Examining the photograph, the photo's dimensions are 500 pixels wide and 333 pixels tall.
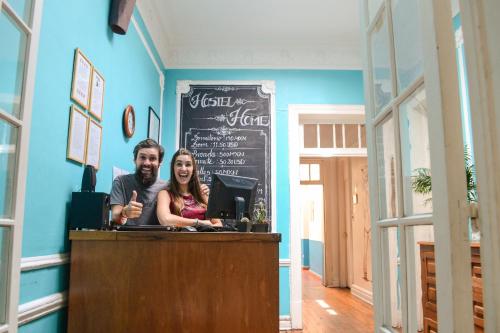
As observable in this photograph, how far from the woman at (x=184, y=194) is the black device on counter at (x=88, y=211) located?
56cm

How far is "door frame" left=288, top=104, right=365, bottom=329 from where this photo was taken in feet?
13.7

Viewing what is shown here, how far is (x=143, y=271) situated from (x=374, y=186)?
108 cm

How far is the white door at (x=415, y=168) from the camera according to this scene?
3.24 feet

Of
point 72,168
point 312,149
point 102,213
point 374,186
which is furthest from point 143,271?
point 312,149

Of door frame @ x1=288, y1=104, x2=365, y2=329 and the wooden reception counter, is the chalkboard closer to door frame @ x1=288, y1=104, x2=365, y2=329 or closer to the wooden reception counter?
door frame @ x1=288, y1=104, x2=365, y2=329

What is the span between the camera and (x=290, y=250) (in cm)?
424

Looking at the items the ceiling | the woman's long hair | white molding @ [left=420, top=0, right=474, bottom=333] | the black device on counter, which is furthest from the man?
white molding @ [left=420, top=0, right=474, bottom=333]

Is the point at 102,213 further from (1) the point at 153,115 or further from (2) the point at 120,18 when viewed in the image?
(1) the point at 153,115

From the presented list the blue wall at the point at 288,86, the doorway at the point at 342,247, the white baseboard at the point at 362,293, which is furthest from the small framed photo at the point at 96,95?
the white baseboard at the point at 362,293

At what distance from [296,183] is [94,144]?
239 centimetres

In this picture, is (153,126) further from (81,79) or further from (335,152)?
(335,152)

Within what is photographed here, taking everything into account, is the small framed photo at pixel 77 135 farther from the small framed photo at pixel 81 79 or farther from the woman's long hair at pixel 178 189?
the woman's long hair at pixel 178 189

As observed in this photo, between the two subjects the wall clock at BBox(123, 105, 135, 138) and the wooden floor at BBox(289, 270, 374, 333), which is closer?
the wall clock at BBox(123, 105, 135, 138)

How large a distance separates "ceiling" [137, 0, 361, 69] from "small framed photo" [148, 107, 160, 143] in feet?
2.27
